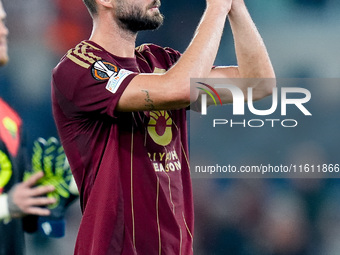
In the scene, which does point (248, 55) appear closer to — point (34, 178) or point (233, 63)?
point (34, 178)

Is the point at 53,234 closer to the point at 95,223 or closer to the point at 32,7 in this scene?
A: the point at 32,7

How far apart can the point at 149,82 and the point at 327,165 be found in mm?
2534

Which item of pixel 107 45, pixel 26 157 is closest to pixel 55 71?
pixel 107 45

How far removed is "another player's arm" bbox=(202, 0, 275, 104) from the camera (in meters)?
1.63

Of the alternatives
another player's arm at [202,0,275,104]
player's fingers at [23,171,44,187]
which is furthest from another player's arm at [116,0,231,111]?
player's fingers at [23,171,44,187]

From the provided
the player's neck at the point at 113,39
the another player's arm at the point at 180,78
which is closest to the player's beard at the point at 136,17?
the player's neck at the point at 113,39

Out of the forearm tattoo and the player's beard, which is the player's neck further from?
the forearm tattoo

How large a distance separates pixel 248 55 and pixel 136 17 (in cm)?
36

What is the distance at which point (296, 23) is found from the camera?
12.2 ft

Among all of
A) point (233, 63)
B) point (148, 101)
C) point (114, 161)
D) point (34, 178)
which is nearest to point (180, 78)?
point (148, 101)

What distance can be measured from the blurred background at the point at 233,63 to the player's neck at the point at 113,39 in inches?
67.7

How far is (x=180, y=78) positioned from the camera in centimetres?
136

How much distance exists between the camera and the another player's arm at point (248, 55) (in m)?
1.63

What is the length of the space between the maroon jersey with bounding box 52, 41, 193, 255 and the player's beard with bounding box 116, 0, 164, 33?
113 mm
